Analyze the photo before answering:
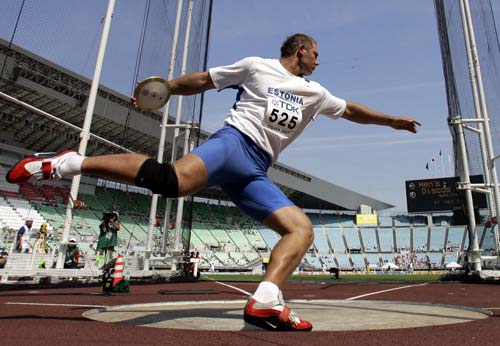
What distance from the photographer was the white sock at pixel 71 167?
2207 millimetres

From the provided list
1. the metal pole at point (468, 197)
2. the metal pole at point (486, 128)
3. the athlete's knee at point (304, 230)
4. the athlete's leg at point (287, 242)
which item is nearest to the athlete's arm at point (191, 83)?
the athlete's leg at point (287, 242)

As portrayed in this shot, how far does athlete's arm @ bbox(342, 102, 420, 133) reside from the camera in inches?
115

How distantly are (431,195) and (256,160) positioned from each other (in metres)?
45.4

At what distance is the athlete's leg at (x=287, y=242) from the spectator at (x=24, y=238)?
852 cm

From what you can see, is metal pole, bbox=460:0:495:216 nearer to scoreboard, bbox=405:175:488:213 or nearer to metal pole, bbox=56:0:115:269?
metal pole, bbox=56:0:115:269

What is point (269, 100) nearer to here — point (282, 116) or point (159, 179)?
point (282, 116)

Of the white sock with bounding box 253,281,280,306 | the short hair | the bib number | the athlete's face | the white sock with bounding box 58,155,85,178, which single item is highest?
the short hair

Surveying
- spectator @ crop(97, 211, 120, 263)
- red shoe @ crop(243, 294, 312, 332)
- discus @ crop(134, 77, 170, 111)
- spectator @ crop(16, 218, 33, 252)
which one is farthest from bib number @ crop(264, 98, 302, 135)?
spectator @ crop(16, 218, 33, 252)

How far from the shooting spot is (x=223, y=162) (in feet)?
7.51

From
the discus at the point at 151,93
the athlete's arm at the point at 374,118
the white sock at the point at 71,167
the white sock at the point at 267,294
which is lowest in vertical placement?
the white sock at the point at 267,294

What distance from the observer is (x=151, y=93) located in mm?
2564

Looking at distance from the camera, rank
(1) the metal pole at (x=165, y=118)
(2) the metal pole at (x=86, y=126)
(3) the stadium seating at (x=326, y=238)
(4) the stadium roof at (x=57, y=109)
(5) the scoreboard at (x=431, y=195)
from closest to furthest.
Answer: (2) the metal pole at (x=86, y=126)
(1) the metal pole at (x=165, y=118)
(4) the stadium roof at (x=57, y=109)
(3) the stadium seating at (x=326, y=238)
(5) the scoreboard at (x=431, y=195)

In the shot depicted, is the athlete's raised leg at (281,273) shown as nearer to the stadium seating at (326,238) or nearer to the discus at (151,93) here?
the discus at (151,93)

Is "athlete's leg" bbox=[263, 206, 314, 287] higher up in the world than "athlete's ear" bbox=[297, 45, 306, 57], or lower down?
lower down
